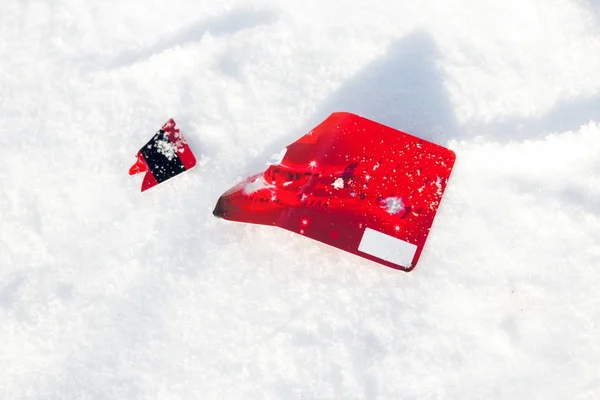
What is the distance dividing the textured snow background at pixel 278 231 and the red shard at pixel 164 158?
0.04 meters

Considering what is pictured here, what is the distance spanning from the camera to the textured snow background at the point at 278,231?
202cm

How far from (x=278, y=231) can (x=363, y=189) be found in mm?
339

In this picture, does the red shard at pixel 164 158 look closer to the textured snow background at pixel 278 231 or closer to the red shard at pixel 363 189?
the textured snow background at pixel 278 231

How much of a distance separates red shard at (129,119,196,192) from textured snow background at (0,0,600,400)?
4 centimetres

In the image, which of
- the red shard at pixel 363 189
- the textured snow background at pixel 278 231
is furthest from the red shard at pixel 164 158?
the red shard at pixel 363 189

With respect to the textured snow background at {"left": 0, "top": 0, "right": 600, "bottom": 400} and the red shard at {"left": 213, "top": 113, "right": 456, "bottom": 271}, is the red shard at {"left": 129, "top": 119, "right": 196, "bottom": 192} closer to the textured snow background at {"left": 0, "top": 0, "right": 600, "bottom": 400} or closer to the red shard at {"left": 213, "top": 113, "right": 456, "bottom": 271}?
the textured snow background at {"left": 0, "top": 0, "right": 600, "bottom": 400}

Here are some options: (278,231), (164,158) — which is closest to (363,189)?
(278,231)

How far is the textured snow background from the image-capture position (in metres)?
A: 2.02

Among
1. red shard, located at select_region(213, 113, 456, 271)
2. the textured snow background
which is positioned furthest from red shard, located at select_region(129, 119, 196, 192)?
red shard, located at select_region(213, 113, 456, 271)

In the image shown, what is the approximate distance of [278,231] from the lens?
2.07 m

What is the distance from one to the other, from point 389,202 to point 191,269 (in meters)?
0.71

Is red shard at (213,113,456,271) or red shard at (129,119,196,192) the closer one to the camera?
red shard at (213,113,456,271)

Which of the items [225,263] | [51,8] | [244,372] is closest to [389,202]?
[225,263]

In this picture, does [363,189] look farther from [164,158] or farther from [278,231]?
[164,158]
